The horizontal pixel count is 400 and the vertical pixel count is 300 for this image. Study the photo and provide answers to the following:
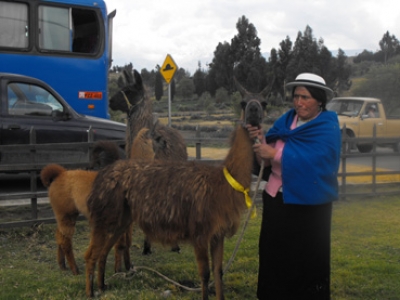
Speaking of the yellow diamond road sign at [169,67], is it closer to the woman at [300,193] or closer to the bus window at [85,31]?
the bus window at [85,31]

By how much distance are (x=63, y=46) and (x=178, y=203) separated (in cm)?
829

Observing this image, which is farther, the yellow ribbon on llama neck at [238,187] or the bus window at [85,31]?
the bus window at [85,31]

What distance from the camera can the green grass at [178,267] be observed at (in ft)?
16.7

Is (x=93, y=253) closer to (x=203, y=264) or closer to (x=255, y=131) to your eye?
(x=203, y=264)

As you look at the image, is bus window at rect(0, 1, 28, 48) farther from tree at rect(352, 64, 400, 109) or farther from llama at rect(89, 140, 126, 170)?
tree at rect(352, 64, 400, 109)

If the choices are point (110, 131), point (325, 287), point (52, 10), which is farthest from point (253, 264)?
point (52, 10)

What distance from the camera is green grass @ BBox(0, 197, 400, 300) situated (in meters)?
5.09

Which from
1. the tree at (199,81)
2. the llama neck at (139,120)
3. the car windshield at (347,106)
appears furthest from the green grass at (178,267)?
the tree at (199,81)

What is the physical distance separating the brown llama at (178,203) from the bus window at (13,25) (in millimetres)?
7385

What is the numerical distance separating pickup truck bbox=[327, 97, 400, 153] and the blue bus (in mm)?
10114

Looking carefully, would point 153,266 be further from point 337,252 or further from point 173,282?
point 337,252

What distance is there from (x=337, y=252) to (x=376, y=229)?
5.66 ft

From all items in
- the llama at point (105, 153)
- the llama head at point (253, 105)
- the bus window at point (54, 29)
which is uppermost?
the bus window at point (54, 29)

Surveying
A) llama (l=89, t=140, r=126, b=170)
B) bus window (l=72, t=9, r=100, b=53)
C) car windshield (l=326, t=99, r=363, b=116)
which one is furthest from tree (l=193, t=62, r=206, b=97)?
llama (l=89, t=140, r=126, b=170)
